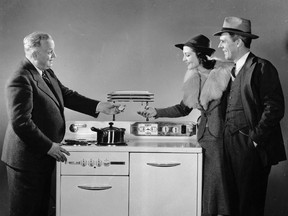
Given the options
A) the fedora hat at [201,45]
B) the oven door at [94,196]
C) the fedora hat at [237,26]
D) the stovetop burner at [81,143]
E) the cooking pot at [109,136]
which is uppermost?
the fedora hat at [237,26]

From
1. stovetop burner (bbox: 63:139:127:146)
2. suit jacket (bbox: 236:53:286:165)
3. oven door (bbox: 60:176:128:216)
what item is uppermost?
suit jacket (bbox: 236:53:286:165)

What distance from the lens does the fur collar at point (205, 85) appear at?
3115mm

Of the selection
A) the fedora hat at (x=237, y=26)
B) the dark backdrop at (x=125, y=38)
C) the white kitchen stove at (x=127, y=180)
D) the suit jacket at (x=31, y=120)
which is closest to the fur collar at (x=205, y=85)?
the fedora hat at (x=237, y=26)

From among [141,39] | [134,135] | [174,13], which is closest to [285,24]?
[174,13]

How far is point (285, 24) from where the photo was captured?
12.0ft

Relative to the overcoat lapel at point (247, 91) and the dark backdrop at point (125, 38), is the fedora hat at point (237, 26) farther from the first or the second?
the dark backdrop at point (125, 38)

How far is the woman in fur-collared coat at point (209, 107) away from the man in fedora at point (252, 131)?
0.07 metres

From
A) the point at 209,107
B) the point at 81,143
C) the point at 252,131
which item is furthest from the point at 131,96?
the point at 252,131

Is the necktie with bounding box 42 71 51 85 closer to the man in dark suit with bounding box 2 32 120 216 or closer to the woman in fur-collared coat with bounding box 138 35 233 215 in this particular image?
the man in dark suit with bounding box 2 32 120 216

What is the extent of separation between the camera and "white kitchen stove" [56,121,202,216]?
3.09m

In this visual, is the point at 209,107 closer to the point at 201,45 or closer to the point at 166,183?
Result: the point at 201,45

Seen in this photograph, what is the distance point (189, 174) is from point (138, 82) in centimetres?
95

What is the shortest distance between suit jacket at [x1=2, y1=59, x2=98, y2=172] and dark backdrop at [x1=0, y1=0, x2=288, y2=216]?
533 mm

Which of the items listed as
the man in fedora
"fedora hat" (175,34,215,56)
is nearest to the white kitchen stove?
the man in fedora
